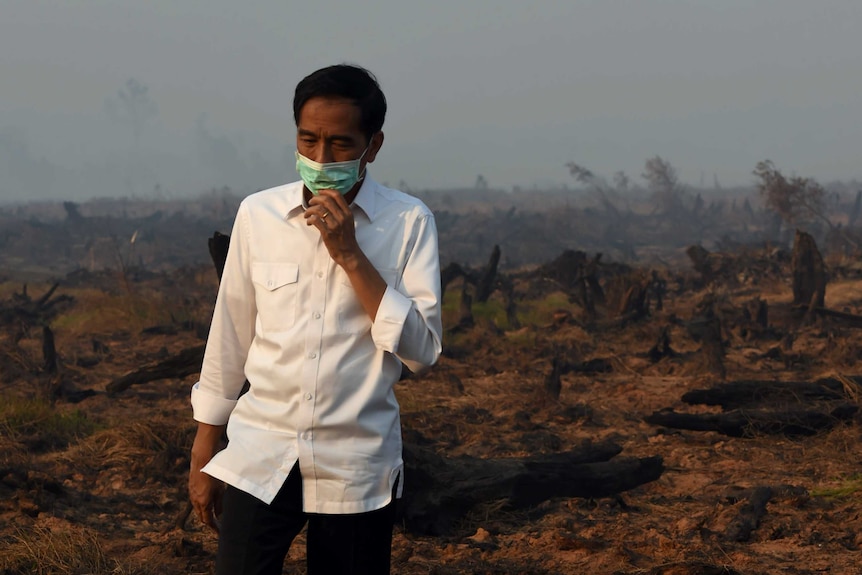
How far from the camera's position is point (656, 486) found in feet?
19.2

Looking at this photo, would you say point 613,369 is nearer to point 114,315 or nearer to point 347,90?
point 114,315

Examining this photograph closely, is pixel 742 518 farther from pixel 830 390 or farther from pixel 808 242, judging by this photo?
pixel 808 242

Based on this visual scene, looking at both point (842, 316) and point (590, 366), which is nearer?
point (590, 366)

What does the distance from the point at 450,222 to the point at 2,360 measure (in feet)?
111

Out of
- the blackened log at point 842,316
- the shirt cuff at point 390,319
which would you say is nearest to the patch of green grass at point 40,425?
the shirt cuff at point 390,319

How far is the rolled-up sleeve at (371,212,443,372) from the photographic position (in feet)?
6.74

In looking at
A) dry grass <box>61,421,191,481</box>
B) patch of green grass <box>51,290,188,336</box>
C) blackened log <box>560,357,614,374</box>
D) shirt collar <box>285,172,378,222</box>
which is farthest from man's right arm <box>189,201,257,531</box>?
patch of green grass <box>51,290,188,336</box>

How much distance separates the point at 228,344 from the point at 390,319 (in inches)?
20.2

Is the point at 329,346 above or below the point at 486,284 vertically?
above

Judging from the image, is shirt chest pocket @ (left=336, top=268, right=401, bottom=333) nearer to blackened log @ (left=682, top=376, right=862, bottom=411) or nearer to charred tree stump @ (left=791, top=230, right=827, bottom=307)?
blackened log @ (left=682, top=376, right=862, bottom=411)

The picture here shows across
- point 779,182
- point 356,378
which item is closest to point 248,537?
point 356,378

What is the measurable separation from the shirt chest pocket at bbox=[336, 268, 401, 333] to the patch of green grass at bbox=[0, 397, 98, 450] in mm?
5350

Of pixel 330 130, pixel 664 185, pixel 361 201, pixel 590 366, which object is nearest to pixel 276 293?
pixel 361 201

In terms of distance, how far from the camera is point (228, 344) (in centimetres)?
234
